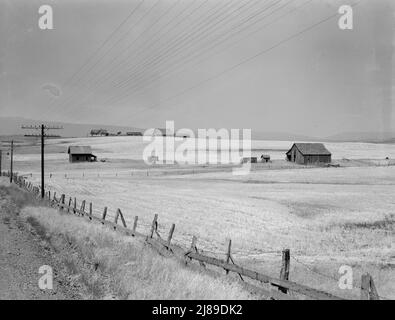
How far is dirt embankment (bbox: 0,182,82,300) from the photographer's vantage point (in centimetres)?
1030

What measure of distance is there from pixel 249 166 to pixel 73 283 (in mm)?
76531

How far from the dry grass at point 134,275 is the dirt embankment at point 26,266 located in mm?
439

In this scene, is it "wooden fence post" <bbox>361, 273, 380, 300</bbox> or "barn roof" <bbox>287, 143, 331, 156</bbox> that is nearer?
"wooden fence post" <bbox>361, 273, 380, 300</bbox>

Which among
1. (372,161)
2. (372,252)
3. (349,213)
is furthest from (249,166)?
(372,252)

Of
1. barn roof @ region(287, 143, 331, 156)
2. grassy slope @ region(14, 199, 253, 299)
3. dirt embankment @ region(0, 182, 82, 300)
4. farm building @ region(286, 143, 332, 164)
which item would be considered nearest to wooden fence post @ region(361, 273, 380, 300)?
grassy slope @ region(14, 199, 253, 299)

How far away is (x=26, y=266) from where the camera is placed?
13219mm

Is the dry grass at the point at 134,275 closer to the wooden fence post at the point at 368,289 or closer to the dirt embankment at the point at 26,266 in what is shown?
the dirt embankment at the point at 26,266

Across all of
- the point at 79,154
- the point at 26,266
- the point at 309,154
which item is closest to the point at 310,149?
the point at 309,154

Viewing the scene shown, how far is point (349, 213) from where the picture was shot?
105ft

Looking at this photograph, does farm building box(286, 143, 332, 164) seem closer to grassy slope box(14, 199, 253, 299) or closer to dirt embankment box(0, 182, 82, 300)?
dirt embankment box(0, 182, 82, 300)

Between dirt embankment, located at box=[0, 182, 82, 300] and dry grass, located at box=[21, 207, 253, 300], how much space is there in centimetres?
44

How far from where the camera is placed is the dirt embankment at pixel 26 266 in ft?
33.8
